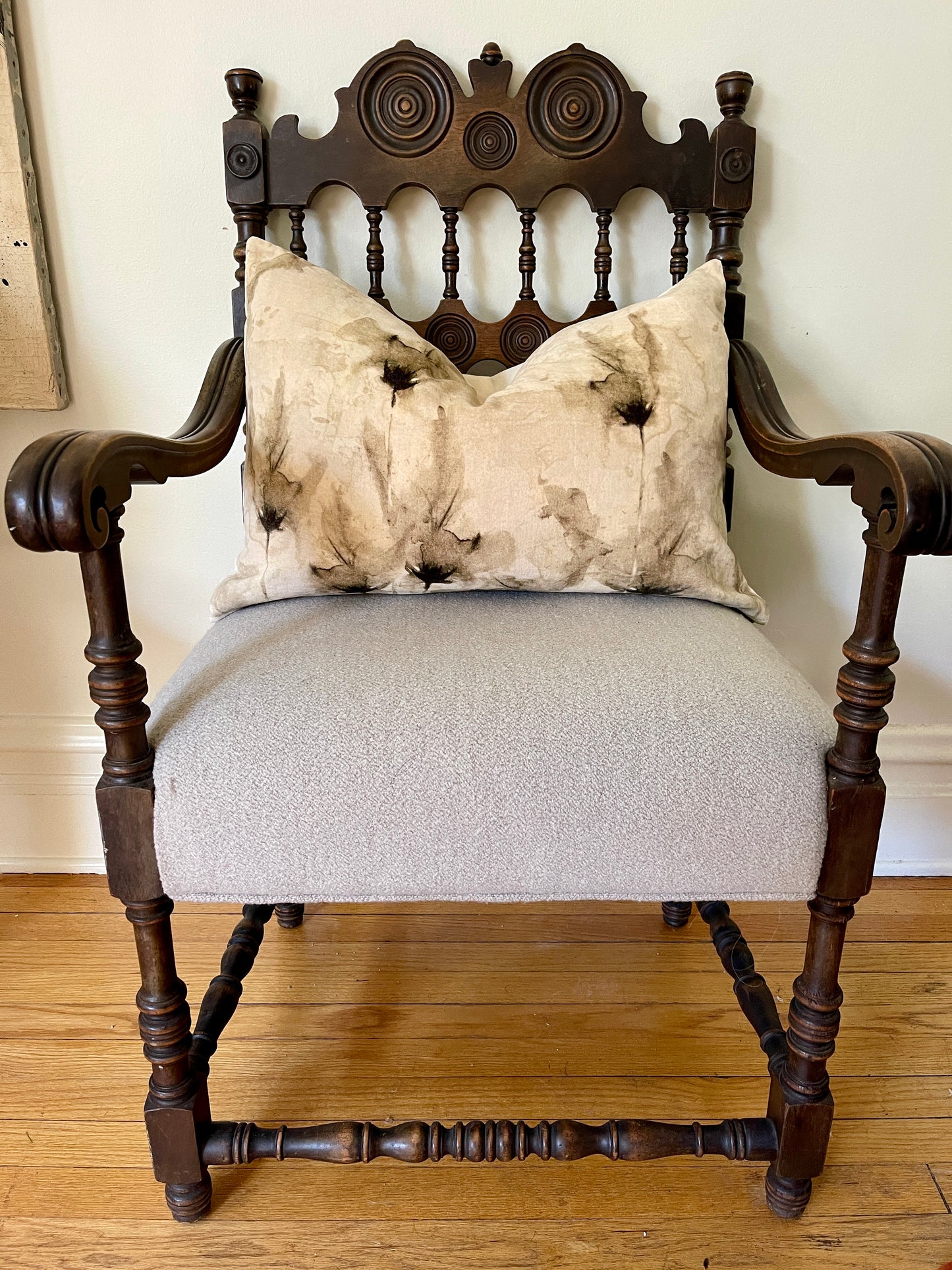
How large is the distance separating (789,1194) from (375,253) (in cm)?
104

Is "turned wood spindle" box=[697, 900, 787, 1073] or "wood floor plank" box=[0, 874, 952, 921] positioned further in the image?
"wood floor plank" box=[0, 874, 952, 921]

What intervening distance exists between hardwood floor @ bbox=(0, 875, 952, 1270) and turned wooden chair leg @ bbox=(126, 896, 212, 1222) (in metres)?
0.04

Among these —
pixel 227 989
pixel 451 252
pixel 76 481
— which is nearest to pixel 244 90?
pixel 451 252

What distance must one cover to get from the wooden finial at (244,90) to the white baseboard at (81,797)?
2.64 ft

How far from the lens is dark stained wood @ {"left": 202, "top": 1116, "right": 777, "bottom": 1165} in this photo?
0.78 m

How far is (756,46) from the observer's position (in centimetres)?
109

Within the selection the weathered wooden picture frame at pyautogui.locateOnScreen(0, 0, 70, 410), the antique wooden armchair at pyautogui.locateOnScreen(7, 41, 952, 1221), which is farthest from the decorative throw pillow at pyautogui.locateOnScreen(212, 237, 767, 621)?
the weathered wooden picture frame at pyautogui.locateOnScreen(0, 0, 70, 410)

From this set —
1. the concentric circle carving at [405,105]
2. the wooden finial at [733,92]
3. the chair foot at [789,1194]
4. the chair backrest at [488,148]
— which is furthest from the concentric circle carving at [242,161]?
the chair foot at [789,1194]

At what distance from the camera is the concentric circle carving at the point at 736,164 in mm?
1072

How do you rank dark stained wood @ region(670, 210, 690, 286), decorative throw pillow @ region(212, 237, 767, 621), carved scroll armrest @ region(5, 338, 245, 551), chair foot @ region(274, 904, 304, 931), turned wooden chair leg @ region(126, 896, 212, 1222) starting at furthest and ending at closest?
1. chair foot @ region(274, 904, 304, 931)
2. dark stained wood @ region(670, 210, 690, 286)
3. decorative throw pillow @ region(212, 237, 767, 621)
4. turned wooden chair leg @ region(126, 896, 212, 1222)
5. carved scroll armrest @ region(5, 338, 245, 551)

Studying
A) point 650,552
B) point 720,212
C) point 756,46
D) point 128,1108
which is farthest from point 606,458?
point 128,1108

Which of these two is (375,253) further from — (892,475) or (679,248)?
(892,475)

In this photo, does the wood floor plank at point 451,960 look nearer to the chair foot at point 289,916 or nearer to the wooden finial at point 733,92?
the chair foot at point 289,916

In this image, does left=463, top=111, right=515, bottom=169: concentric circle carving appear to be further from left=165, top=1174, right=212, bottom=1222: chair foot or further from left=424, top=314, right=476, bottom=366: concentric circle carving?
left=165, top=1174, right=212, bottom=1222: chair foot
